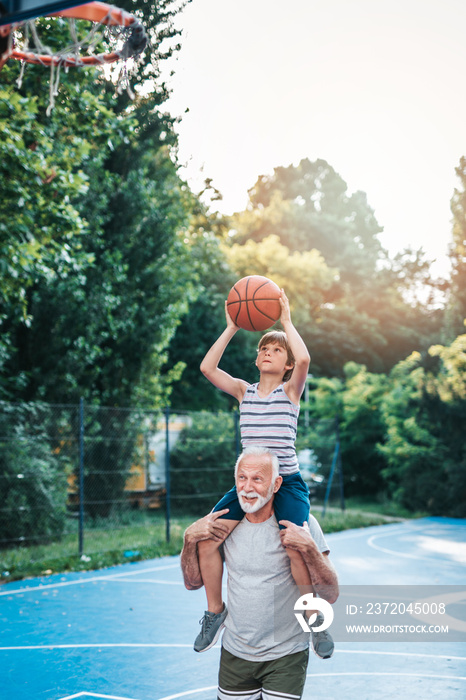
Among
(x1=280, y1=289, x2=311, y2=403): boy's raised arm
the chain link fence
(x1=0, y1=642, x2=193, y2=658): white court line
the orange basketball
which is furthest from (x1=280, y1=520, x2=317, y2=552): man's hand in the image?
the chain link fence

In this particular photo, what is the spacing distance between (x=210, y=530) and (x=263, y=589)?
363 millimetres

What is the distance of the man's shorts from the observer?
126 inches

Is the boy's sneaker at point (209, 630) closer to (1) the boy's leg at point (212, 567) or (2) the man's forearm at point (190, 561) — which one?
(1) the boy's leg at point (212, 567)

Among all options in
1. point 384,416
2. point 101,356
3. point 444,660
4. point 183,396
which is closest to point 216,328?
point 183,396

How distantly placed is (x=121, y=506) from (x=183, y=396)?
12716 millimetres

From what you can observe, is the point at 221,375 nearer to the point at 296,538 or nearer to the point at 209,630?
the point at 296,538

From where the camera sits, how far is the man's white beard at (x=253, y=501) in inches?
132

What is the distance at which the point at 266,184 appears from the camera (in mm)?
50719

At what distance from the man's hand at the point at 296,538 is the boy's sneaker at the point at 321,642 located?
39 cm

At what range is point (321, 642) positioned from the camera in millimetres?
3396

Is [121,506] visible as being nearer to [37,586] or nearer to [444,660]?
[37,586]

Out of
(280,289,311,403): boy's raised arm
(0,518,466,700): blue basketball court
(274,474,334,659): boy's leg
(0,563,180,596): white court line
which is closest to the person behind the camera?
(274,474,334,659): boy's leg

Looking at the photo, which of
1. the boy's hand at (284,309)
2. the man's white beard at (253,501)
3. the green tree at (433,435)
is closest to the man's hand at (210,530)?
the man's white beard at (253,501)

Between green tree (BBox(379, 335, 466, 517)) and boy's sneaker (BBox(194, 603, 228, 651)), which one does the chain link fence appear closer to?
green tree (BBox(379, 335, 466, 517))
